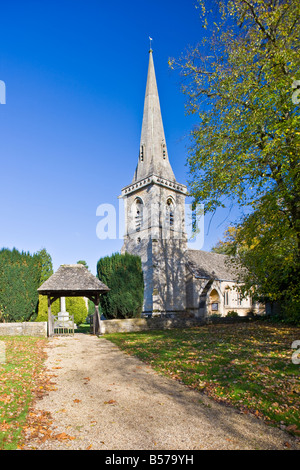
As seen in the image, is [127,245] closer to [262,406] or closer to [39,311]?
[39,311]

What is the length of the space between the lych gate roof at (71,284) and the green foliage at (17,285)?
1.27 metres

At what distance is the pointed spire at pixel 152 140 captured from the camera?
3161 cm

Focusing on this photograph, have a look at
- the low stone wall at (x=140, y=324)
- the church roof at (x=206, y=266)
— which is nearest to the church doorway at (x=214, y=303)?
the church roof at (x=206, y=266)

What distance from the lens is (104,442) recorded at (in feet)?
14.0

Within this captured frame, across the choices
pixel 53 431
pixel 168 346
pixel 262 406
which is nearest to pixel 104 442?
pixel 53 431

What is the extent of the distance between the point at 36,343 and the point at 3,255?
19.8ft

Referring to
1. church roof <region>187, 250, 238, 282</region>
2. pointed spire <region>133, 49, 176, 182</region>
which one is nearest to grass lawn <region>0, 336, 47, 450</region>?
church roof <region>187, 250, 238, 282</region>

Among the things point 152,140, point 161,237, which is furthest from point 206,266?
point 152,140

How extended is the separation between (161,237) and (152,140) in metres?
10.6

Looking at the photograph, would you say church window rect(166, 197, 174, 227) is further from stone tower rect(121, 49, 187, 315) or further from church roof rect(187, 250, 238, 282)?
church roof rect(187, 250, 238, 282)

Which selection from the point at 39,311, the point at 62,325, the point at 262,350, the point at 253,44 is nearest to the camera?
the point at 262,350

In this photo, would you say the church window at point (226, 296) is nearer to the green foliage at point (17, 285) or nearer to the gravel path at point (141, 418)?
the green foliage at point (17, 285)

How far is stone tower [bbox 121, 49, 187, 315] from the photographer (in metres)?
28.5

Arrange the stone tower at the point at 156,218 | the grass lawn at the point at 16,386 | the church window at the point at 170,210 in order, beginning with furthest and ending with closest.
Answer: the church window at the point at 170,210 → the stone tower at the point at 156,218 → the grass lawn at the point at 16,386
